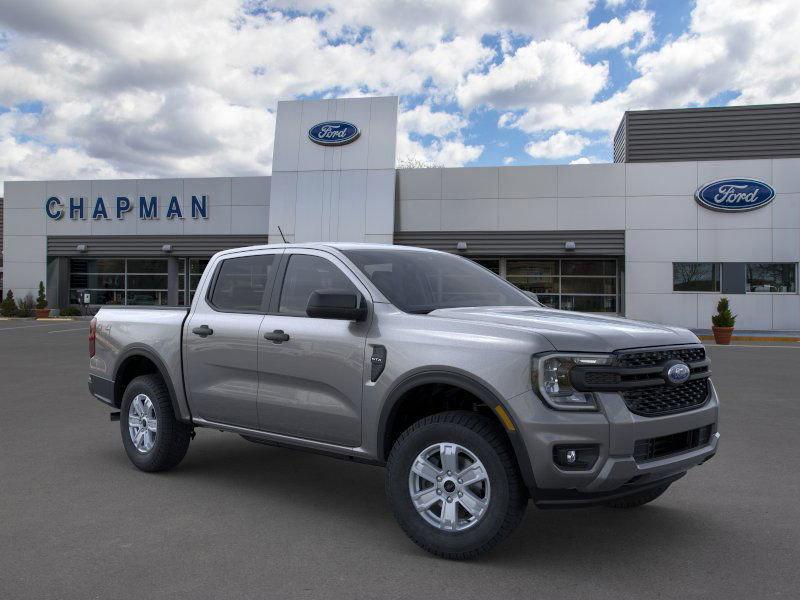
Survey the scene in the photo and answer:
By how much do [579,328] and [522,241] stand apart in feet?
84.0

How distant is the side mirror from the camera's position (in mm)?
4539

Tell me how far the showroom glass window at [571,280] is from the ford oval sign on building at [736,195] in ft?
14.5

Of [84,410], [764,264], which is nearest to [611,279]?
[764,264]

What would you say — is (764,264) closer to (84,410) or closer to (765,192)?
(765,192)

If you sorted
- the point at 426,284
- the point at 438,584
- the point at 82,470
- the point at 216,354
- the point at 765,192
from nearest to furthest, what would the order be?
the point at 438,584
the point at 426,284
the point at 216,354
the point at 82,470
the point at 765,192

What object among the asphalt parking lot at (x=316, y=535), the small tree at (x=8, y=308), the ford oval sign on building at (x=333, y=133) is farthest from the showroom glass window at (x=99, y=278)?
the asphalt parking lot at (x=316, y=535)

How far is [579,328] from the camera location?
161 inches

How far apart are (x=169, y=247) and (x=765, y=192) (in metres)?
24.1

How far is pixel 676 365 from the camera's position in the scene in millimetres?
4191

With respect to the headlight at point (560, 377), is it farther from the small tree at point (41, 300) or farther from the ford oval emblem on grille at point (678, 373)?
the small tree at point (41, 300)

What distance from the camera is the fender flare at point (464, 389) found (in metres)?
3.92

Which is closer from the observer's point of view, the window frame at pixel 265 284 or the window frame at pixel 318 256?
the window frame at pixel 318 256

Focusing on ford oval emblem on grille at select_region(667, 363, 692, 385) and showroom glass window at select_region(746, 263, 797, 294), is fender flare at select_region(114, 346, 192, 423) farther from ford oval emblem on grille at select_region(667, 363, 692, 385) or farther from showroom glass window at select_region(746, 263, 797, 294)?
showroom glass window at select_region(746, 263, 797, 294)

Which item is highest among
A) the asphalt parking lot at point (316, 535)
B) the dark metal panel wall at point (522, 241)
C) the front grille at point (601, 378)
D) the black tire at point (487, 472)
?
the dark metal panel wall at point (522, 241)
